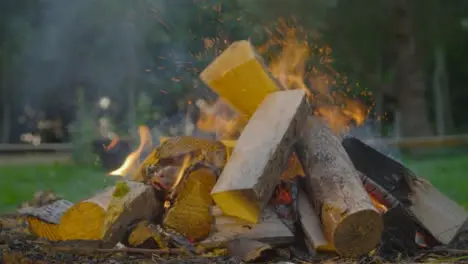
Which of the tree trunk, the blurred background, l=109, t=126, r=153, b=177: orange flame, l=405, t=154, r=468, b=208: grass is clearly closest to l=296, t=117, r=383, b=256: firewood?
l=109, t=126, r=153, b=177: orange flame

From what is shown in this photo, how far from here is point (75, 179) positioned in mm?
8844

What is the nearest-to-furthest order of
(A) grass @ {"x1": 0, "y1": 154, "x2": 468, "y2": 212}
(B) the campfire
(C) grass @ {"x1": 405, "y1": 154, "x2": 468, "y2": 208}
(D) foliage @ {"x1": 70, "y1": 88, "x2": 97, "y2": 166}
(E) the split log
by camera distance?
1. (B) the campfire
2. (E) the split log
3. (C) grass @ {"x1": 405, "y1": 154, "x2": 468, "y2": 208}
4. (A) grass @ {"x1": 0, "y1": 154, "x2": 468, "y2": 212}
5. (D) foliage @ {"x1": 70, "y1": 88, "x2": 97, "y2": 166}

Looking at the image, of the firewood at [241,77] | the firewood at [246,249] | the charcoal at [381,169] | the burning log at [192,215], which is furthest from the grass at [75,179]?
the firewood at [246,249]

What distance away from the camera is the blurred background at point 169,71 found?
10117mm

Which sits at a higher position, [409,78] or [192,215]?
[409,78]

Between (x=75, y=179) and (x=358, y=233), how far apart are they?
19.5 ft

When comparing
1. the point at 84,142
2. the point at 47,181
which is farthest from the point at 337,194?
the point at 84,142

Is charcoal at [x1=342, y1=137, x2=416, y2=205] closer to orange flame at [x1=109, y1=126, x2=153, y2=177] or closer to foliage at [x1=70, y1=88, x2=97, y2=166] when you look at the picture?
orange flame at [x1=109, y1=126, x2=153, y2=177]

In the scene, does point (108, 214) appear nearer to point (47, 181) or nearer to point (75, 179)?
point (47, 181)

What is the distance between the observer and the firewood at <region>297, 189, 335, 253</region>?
3.65 m

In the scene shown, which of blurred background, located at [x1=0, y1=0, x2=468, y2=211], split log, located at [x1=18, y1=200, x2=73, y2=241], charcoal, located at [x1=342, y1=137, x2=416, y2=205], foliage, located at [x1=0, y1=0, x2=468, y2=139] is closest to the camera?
split log, located at [x1=18, y1=200, x2=73, y2=241]

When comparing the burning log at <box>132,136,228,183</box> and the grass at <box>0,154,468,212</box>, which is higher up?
the burning log at <box>132,136,228,183</box>

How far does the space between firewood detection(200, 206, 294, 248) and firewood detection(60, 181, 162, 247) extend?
44 centimetres

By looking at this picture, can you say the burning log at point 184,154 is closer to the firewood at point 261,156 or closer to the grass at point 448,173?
the firewood at point 261,156
